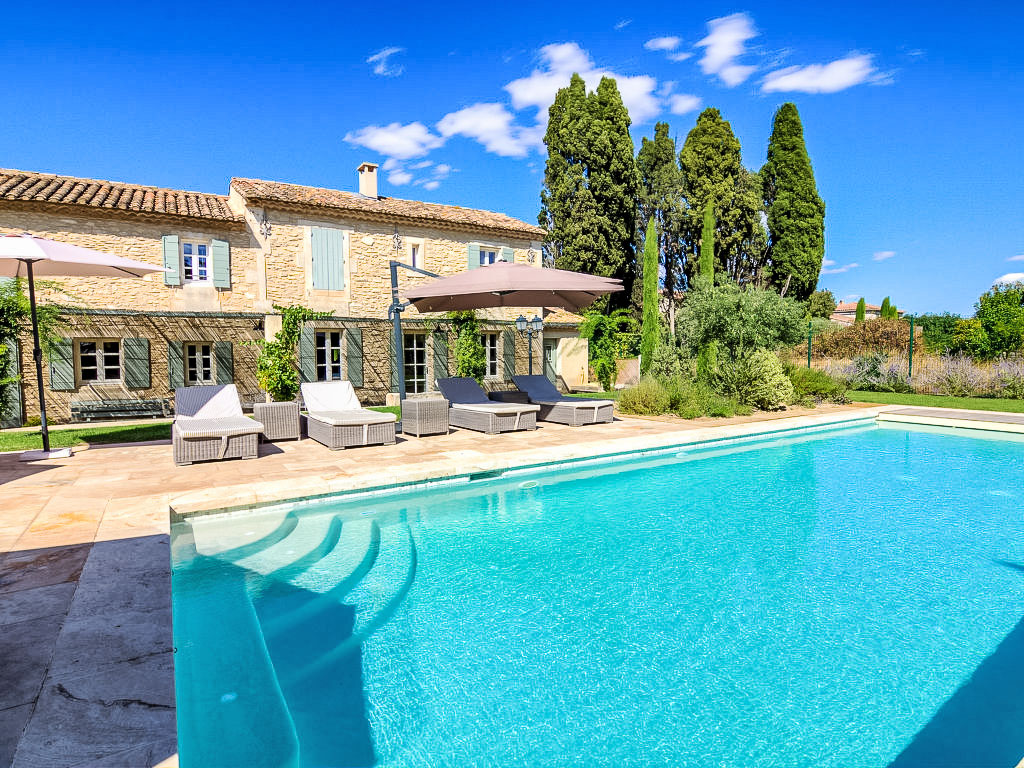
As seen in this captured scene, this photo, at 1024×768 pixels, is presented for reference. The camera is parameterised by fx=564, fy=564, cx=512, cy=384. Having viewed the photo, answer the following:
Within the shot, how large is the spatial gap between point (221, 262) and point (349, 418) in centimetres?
895

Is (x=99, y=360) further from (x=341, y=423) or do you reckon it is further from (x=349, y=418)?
(x=341, y=423)

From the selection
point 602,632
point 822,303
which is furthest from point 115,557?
point 822,303

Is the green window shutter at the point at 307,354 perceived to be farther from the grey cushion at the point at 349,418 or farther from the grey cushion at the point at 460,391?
the grey cushion at the point at 349,418

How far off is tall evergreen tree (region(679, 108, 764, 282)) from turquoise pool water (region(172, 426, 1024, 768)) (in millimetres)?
22794

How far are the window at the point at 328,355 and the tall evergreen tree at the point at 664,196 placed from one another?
17.2 meters

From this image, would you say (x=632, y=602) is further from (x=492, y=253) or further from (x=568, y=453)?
(x=492, y=253)

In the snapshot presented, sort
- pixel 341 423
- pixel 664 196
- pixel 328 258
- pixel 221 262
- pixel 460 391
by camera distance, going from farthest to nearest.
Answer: pixel 664 196, pixel 328 258, pixel 221 262, pixel 460 391, pixel 341 423

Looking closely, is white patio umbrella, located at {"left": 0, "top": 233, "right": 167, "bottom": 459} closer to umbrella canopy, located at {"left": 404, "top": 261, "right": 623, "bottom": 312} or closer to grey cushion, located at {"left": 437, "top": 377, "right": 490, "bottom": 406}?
Result: umbrella canopy, located at {"left": 404, "top": 261, "right": 623, "bottom": 312}

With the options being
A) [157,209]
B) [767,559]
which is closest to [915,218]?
[767,559]

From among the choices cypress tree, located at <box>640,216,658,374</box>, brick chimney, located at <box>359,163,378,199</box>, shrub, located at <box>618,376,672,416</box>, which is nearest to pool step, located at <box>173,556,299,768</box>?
shrub, located at <box>618,376,672,416</box>

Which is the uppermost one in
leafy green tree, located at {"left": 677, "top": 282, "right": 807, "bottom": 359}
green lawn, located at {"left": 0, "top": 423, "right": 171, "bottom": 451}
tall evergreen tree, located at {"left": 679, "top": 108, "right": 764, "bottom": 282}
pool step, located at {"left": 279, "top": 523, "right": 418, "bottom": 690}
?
tall evergreen tree, located at {"left": 679, "top": 108, "right": 764, "bottom": 282}

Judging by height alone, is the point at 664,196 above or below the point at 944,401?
above

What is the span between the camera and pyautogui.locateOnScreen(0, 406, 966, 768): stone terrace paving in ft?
6.75

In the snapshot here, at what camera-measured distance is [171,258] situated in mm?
14305
